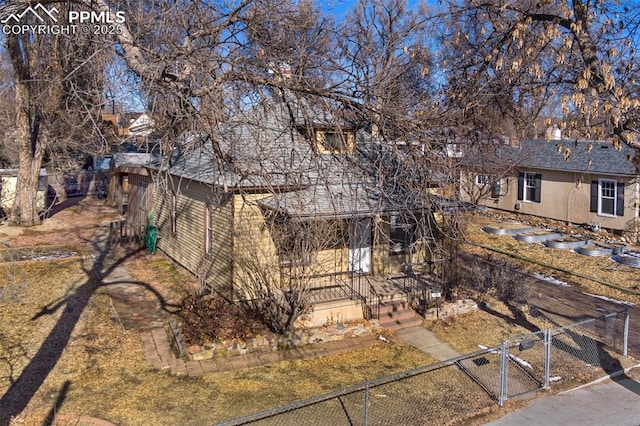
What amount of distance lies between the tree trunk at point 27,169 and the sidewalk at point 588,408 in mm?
20160

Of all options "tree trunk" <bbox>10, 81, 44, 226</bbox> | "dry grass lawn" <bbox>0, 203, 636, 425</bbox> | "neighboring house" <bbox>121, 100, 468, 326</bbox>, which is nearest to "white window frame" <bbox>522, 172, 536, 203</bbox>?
"neighboring house" <bbox>121, 100, 468, 326</bbox>

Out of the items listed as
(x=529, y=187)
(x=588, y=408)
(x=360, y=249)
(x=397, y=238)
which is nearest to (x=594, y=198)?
(x=529, y=187)

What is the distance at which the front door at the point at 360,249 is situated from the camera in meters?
14.2

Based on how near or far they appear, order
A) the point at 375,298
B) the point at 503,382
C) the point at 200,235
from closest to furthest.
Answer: the point at 503,382, the point at 375,298, the point at 200,235

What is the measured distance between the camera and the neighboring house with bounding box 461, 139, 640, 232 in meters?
22.9

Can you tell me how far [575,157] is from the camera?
83.9 feet

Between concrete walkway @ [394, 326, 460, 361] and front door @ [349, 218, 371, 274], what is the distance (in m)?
2.41

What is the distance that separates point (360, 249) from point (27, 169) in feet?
50.2

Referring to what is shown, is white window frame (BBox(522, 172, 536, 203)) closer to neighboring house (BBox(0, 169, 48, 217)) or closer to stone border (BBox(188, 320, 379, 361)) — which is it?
stone border (BBox(188, 320, 379, 361))

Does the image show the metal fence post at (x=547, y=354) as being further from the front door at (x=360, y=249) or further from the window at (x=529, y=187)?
the window at (x=529, y=187)

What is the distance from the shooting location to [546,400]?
29.8 feet

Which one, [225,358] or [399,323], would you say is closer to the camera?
[225,358]

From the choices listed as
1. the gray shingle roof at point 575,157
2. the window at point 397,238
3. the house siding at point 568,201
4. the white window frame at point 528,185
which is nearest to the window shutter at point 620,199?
the house siding at point 568,201

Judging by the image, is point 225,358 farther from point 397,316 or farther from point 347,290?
point 397,316
